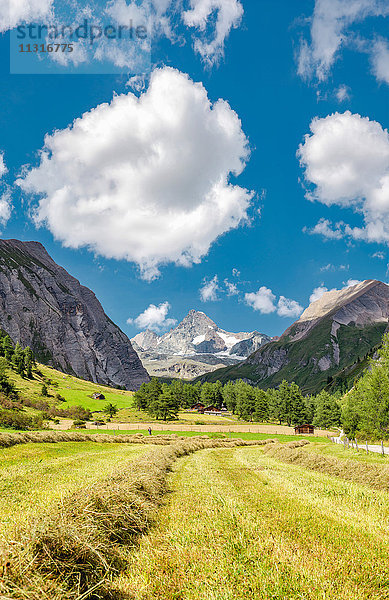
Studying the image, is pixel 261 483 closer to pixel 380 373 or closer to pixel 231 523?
pixel 231 523

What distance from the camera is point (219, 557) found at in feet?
21.2

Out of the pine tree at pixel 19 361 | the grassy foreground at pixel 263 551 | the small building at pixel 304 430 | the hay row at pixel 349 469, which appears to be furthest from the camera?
the pine tree at pixel 19 361

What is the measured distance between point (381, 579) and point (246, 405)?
122 meters

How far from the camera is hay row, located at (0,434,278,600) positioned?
14.5 ft

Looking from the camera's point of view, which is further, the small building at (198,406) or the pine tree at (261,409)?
the small building at (198,406)

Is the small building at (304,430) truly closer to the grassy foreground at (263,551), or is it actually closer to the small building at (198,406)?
the small building at (198,406)

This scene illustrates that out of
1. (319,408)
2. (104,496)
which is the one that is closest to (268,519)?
(104,496)

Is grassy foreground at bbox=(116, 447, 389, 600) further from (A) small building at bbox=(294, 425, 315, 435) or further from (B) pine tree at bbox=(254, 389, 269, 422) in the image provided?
(B) pine tree at bbox=(254, 389, 269, 422)

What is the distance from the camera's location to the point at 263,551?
6.67 m

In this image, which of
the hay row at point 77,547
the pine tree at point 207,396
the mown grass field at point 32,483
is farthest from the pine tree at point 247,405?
the hay row at point 77,547

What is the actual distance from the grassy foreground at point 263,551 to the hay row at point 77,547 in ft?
1.57

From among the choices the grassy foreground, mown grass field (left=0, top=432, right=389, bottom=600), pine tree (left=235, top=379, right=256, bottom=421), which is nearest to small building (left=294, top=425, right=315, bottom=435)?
pine tree (left=235, top=379, right=256, bottom=421)

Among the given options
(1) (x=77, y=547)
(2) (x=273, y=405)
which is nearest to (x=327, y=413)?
(2) (x=273, y=405)

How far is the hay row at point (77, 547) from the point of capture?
174 inches
